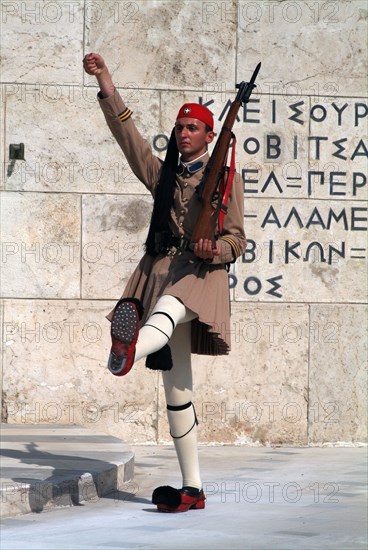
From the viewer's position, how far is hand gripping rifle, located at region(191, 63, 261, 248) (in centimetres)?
579

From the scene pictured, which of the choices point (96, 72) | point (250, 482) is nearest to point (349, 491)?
point (250, 482)

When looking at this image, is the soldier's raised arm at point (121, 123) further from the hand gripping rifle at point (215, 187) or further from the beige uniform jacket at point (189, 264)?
the hand gripping rifle at point (215, 187)

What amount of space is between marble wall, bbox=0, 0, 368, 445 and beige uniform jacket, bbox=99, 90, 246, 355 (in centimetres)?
256

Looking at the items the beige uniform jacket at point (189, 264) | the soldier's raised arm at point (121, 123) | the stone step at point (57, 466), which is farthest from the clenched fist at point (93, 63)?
the stone step at point (57, 466)

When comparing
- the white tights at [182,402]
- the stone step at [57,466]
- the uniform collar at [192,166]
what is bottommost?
the stone step at [57,466]

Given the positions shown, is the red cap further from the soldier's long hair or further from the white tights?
the white tights

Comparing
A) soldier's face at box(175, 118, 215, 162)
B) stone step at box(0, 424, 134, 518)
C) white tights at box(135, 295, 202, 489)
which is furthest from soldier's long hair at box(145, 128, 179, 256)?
stone step at box(0, 424, 134, 518)

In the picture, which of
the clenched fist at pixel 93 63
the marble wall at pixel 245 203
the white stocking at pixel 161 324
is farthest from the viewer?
the marble wall at pixel 245 203

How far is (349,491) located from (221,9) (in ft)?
12.1

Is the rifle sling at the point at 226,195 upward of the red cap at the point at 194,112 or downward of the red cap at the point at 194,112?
downward

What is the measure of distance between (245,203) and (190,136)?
2683 millimetres

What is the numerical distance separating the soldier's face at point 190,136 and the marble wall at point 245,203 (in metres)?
2.61

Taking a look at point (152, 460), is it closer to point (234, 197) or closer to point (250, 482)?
point (250, 482)

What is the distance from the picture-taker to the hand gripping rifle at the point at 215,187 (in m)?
5.79
